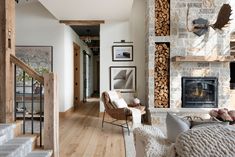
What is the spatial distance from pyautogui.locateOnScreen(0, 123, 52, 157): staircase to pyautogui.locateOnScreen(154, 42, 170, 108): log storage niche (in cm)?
356

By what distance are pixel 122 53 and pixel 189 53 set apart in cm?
173

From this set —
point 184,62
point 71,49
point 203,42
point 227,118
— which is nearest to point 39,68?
point 71,49

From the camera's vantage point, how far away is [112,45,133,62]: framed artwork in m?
6.91

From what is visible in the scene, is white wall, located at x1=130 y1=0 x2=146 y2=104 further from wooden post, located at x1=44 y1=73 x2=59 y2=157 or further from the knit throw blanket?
the knit throw blanket

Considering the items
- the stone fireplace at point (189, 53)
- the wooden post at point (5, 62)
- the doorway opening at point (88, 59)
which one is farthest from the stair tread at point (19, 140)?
the doorway opening at point (88, 59)

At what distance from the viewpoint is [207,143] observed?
1.59 meters

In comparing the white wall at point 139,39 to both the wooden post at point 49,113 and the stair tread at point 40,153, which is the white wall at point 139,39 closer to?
the wooden post at point 49,113

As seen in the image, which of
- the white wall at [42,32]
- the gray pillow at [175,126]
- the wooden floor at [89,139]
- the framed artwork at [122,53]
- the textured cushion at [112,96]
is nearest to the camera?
the gray pillow at [175,126]

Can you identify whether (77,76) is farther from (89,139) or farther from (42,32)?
(89,139)

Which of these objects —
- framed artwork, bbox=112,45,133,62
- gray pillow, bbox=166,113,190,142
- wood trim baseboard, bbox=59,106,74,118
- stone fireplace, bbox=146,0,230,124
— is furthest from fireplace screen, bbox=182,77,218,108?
gray pillow, bbox=166,113,190,142

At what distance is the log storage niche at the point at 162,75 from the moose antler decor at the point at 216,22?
2.55 ft

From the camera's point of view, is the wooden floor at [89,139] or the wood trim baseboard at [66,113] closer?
the wooden floor at [89,139]

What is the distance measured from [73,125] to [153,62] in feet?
7.83

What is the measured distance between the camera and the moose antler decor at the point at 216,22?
5.83 meters
